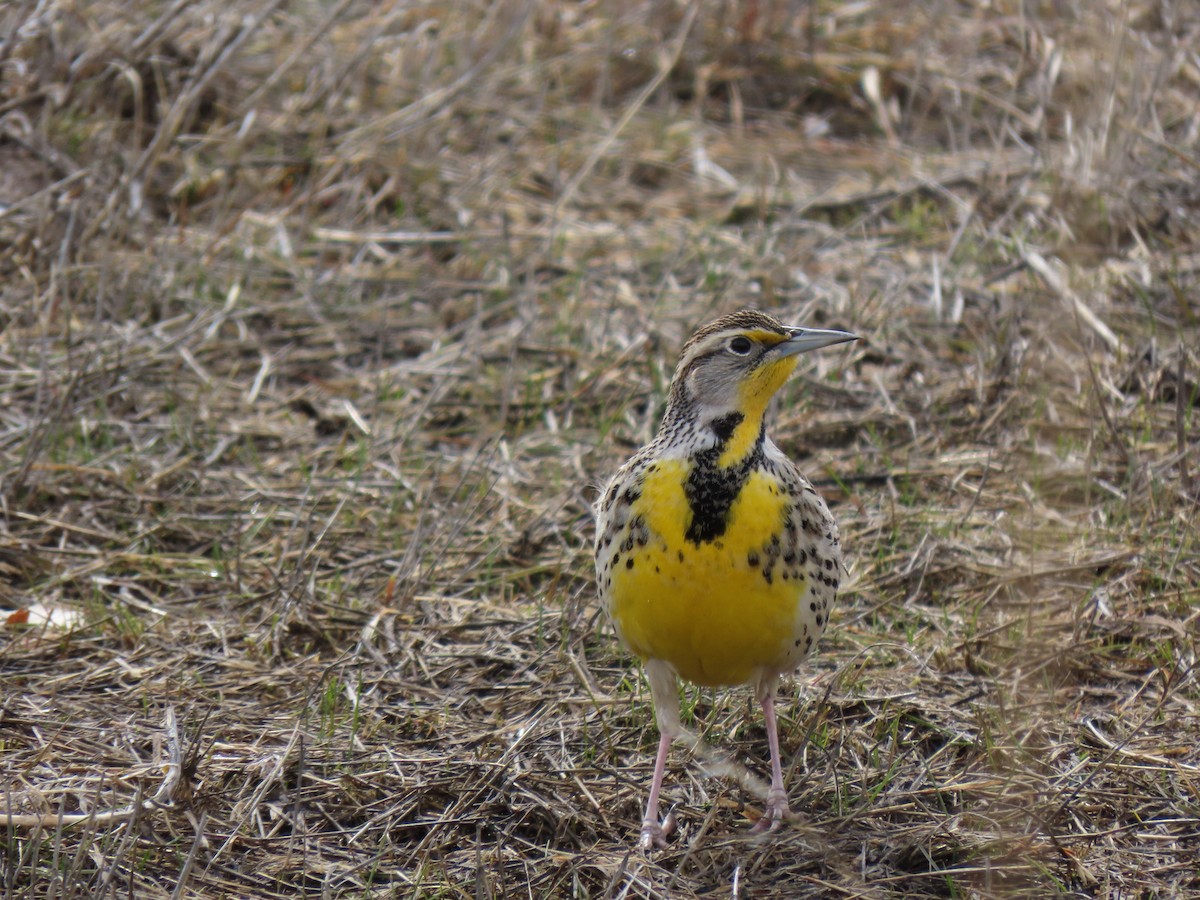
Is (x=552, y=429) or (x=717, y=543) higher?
(x=717, y=543)

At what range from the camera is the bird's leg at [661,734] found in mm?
4137

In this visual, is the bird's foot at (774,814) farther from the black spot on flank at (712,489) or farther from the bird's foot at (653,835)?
the black spot on flank at (712,489)

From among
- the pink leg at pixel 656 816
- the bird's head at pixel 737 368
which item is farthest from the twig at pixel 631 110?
the pink leg at pixel 656 816

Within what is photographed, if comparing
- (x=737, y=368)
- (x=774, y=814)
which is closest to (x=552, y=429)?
(x=737, y=368)

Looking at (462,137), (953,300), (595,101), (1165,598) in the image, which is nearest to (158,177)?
(462,137)

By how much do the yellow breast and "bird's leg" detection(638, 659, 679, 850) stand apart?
0.13 metres

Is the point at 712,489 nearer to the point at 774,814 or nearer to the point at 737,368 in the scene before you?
the point at 737,368

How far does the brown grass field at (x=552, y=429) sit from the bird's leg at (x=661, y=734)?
0.08 metres

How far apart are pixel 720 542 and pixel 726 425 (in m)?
0.38

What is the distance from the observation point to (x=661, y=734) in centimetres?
437

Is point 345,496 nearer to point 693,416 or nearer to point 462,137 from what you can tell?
point 693,416

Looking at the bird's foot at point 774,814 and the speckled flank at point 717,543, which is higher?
the speckled flank at point 717,543

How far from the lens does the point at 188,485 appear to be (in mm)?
5992

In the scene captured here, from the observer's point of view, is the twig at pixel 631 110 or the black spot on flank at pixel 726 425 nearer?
the black spot on flank at pixel 726 425
